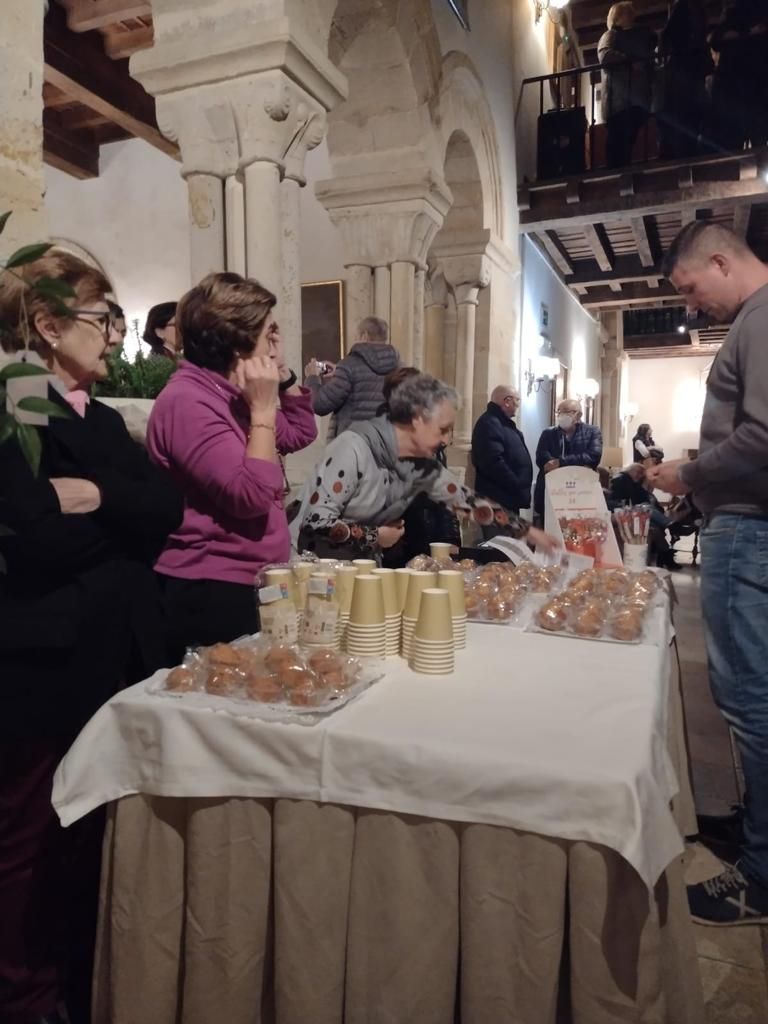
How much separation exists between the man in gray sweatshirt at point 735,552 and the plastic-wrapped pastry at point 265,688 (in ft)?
3.98

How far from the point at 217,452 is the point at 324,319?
4244mm

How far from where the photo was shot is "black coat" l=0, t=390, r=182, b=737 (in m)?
1.23

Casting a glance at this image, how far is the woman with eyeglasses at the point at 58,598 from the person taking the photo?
125 centimetres

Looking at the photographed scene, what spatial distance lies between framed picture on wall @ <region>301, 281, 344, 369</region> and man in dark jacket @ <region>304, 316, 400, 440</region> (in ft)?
6.51

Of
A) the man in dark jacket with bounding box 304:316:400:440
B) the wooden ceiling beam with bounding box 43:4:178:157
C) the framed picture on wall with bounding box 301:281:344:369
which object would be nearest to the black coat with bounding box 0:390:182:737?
the man in dark jacket with bounding box 304:316:400:440

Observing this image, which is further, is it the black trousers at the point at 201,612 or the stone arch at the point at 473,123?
the stone arch at the point at 473,123

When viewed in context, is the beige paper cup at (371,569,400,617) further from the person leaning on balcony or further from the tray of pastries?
the person leaning on balcony

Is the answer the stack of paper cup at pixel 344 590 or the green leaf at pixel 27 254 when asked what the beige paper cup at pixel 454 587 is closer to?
the stack of paper cup at pixel 344 590

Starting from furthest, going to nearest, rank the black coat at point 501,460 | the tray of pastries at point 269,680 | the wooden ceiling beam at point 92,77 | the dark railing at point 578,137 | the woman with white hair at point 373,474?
the dark railing at point 578,137, the wooden ceiling beam at point 92,77, the black coat at point 501,460, the woman with white hair at point 373,474, the tray of pastries at point 269,680

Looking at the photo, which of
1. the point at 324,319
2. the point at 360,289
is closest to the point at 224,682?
the point at 360,289

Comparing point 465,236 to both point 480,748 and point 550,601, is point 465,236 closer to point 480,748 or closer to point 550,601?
point 550,601

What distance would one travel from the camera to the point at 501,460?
503 cm

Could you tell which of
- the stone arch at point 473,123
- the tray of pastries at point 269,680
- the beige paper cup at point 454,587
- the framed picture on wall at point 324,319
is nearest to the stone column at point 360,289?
the framed picture on wall at point 324,319

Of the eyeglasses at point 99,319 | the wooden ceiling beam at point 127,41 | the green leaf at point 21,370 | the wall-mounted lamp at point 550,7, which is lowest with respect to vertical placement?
the green leaf at point 21,370
